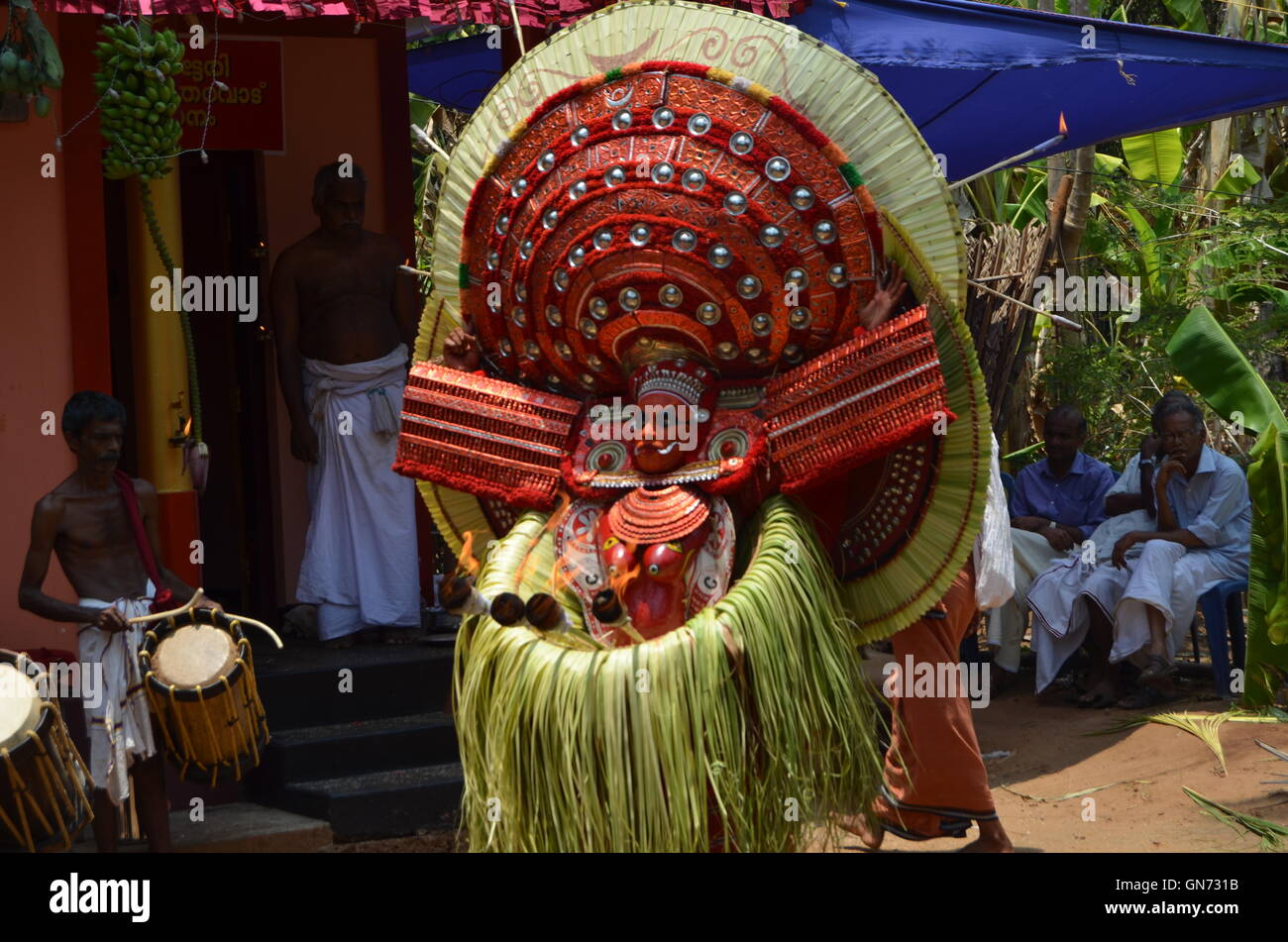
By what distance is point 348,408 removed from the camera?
736 centimetres

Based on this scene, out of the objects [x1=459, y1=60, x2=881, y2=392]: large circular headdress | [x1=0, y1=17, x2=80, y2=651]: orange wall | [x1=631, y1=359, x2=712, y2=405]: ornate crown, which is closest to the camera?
[x1=459, y1=60, x2=881, y2=392]: large circular headdress

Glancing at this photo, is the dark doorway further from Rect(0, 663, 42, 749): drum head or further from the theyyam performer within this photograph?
the theyyam performer

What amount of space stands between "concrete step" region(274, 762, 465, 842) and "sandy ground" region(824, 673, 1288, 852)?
149cm

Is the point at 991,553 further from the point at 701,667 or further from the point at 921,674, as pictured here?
the point at 701,667

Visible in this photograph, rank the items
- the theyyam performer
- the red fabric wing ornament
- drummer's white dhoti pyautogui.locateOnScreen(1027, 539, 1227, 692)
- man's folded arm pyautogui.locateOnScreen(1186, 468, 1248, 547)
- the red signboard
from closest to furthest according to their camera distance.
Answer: the theyyam performer, the red fabric wing ornament, the red signboard, drummer's white dhoti pyautogui.locateOnScreen(1027, 539, 1227, 692), man's folded arm pyautogui.locateOnScreen(1186, 468, 1248, 547)

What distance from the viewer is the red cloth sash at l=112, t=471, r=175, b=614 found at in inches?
227

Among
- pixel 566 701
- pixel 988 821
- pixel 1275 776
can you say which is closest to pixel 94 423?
pixel 566 701

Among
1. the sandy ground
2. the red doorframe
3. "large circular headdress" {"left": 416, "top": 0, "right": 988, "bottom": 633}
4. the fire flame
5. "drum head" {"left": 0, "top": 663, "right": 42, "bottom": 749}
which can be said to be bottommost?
the sandy ground

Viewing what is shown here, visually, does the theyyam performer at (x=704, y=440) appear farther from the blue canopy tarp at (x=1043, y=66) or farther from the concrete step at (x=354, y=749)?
the blue canopy tarp at (x=1043, y=66)

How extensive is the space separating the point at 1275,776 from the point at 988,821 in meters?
1.65

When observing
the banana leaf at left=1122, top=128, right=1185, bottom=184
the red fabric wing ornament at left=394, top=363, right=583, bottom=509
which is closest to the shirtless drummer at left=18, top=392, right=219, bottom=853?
the red fabric wing ornament at left=394, top=363, right=583, bottom=509

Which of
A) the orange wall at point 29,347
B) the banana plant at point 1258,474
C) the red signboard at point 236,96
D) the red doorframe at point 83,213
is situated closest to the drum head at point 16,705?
the orange wall at point 29,347

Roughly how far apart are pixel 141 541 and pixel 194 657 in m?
0.47

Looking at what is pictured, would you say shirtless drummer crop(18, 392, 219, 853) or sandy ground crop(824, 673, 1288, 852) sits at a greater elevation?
shirtless drummer crop(18, 392, 219, 853)
